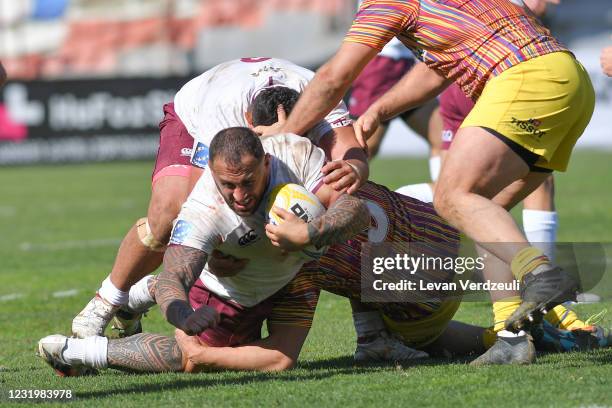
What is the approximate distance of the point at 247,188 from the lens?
15.3ft

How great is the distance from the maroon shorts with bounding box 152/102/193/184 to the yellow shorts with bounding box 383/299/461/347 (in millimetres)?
1331

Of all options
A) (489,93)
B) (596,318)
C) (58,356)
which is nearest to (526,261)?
(489,93)

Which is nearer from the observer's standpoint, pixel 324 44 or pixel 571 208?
pixel 571 208

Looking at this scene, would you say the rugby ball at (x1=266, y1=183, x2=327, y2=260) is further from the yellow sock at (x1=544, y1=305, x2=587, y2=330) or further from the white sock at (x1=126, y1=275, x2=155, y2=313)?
the yellow sock at (x1=544, y1=305, x2=587, y2=330)

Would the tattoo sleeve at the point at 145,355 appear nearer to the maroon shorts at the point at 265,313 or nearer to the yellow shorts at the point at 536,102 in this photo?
the maroon shorts at the point at 265,313

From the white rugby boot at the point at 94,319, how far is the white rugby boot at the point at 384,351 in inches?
49.5

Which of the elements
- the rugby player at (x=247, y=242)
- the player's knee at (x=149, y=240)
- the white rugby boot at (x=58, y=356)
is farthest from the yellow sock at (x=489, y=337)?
the white rugby boot at (x=58, y=356)

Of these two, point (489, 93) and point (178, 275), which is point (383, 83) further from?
point (178, 275)

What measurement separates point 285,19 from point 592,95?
76.5 feet

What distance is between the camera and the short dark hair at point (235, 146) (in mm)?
4582

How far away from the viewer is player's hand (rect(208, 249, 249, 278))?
16.5 feet

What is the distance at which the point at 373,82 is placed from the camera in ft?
31.5

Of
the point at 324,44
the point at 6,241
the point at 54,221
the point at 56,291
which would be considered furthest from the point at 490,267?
the point at 324,44

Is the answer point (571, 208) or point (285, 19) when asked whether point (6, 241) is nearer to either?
point (571, 208)
